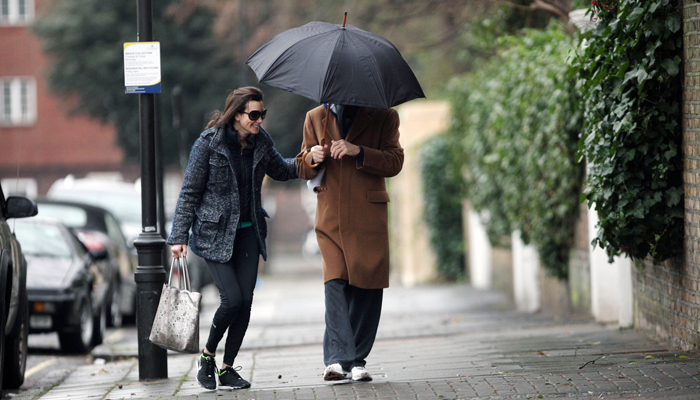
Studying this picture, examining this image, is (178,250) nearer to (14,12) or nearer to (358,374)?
(358,374)

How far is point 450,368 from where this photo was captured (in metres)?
5.92

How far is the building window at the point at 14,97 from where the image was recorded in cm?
3694

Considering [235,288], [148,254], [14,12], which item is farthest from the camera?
[14,12]

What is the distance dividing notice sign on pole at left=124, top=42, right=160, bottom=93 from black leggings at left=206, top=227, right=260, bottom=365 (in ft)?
4.67

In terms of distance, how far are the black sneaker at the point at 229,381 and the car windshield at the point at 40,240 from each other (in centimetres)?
438

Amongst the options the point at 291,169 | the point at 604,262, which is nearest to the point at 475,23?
the point at 604,262

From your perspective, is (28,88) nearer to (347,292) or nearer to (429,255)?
(429,255)

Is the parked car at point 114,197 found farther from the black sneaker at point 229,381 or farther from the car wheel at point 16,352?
the black sneaker at point 229,381

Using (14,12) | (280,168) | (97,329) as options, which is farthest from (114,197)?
(14,12)

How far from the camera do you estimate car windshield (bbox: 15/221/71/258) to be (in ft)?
30.5

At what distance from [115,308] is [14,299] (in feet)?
17.1

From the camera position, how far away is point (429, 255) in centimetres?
1869

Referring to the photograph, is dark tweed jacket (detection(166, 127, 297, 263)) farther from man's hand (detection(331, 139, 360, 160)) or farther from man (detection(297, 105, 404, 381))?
man's hand (detection(331, 139, 360, 160))

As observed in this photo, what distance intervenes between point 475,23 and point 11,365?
23.8 feet
